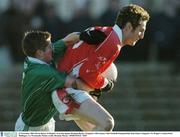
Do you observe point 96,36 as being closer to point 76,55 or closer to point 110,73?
point 76,55

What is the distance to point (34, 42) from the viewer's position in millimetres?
10281

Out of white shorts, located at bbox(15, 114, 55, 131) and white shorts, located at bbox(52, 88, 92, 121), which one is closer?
white shorts, located at bbox(52, 88, 92, 121)

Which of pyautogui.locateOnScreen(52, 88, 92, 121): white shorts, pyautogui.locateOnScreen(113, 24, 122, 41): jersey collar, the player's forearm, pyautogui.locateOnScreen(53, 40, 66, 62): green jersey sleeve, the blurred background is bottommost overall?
the blurred background

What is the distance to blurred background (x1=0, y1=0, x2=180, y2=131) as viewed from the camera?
17.0 metres

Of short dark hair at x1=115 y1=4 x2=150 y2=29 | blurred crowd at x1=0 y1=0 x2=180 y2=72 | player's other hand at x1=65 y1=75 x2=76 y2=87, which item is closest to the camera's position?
player's other hand at x1=65 y1=75 x2=76 y2=87

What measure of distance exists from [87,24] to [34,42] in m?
6.56

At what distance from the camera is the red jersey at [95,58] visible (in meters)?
10.2

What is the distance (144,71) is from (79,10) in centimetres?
154

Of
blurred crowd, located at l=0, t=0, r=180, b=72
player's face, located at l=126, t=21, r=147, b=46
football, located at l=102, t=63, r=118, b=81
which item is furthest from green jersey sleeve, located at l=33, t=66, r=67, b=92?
blurred crowd, located at l=0, t=0, r=180, b=72

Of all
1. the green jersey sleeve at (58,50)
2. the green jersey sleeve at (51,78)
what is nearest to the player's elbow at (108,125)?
the green jersey sleeve at (51,78)

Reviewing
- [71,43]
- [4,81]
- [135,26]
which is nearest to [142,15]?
[135,26]

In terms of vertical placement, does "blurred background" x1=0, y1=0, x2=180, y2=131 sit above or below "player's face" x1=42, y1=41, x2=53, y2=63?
below

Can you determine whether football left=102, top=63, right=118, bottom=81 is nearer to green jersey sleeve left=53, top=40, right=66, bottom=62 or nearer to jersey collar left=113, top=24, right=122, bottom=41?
jersey collar left=113, top=24, right=122, bottom=41

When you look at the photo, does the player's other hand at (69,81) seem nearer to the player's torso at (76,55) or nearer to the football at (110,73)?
the player's torso at (76,55)
